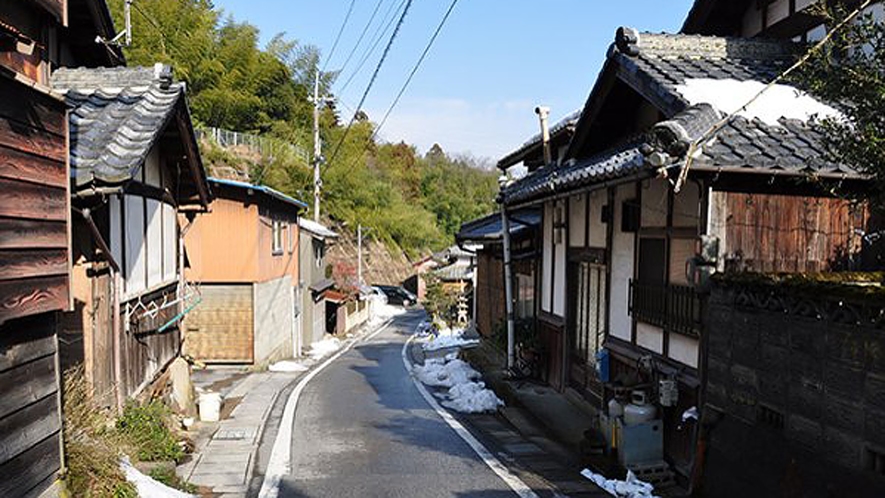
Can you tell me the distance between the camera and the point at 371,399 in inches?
589

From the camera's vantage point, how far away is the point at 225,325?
854 inches

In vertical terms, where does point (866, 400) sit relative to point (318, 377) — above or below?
above

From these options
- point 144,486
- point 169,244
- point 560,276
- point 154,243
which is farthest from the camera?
point 560,276

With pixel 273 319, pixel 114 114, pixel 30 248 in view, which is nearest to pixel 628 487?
pixel 30 248

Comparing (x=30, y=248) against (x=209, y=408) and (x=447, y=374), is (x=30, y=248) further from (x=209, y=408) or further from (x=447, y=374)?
(x=447, y=374)

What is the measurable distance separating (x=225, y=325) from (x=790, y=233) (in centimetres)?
1898

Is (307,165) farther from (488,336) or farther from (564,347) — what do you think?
(564,347)

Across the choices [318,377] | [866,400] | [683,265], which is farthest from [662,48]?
[318,377]

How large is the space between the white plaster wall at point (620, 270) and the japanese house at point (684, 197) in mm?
32

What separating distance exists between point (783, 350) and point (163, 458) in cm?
778

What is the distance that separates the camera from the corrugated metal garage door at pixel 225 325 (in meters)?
21.6

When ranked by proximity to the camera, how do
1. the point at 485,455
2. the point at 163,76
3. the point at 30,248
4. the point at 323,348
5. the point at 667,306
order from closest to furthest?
the point at 30,248, the point at 667,306, the point at 163,76, the point at 485,455, the point at 323,348

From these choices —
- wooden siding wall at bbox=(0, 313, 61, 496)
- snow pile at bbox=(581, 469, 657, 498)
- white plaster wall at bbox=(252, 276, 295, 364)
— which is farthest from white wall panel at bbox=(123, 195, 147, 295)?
white plaster wall at bbox=(252, 276, 295, 364)

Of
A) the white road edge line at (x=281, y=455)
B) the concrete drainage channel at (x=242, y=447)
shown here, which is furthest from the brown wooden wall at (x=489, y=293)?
the concrete drainage channel at (x=242, y=447)
